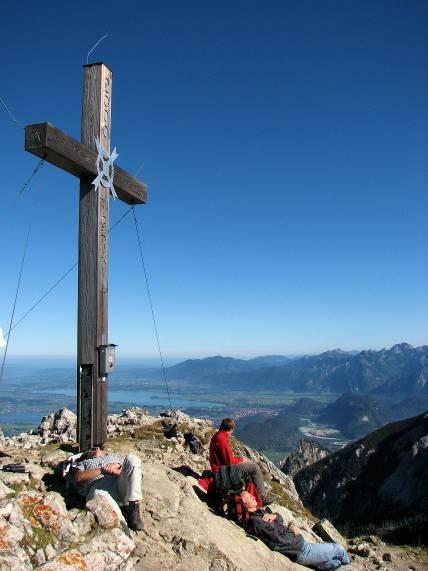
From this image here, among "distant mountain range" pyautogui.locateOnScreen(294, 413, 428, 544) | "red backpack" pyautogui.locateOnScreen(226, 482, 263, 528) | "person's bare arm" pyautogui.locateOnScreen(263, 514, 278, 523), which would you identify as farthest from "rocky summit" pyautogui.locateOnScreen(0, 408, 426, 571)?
"distant mountain range" pyautogui.locateOnScreen(294, 413, 428, 544)

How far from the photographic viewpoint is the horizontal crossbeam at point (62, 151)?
7.96 meters

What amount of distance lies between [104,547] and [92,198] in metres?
6.30

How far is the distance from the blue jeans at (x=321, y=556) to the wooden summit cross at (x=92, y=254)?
14.3 ft

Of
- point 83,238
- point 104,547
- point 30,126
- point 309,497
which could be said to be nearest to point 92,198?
point 83,238

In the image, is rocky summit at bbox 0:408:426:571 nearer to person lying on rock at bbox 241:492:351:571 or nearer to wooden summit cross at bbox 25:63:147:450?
person lying on rock at bbox 241:492:351:571

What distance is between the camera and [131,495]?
691 centimetres

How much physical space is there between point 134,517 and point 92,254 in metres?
4.86

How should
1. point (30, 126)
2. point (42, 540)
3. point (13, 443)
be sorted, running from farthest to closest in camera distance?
point (13, 443) < point (30, 126) < point (42, 540)

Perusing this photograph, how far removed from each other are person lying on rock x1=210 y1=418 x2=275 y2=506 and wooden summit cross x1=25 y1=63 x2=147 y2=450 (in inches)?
93.9

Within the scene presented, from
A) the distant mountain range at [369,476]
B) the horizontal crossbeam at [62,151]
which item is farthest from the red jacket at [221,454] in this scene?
the distant mountain range at [369,476]

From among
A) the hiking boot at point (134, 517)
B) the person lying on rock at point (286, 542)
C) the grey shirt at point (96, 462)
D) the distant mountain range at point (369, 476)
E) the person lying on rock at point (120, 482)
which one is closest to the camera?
the hiking boot at point (134, 517)

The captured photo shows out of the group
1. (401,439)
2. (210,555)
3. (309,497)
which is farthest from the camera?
(401,439)

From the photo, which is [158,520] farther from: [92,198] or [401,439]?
[401,439]

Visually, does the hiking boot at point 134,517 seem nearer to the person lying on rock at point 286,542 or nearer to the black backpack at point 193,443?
the person lying on rock at point 286,542
